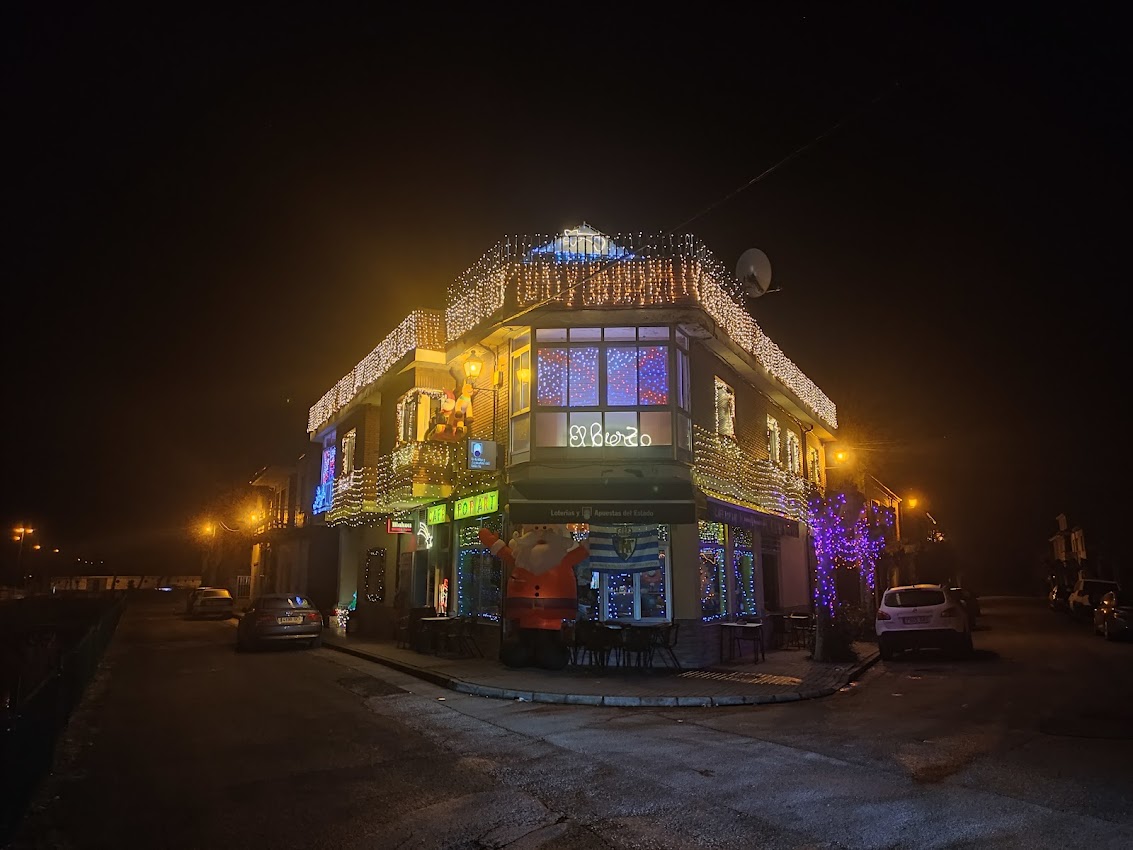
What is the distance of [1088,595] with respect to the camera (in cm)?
2936

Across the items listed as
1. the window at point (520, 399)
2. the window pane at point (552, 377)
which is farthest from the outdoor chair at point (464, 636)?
the window pane at point (552, 377)

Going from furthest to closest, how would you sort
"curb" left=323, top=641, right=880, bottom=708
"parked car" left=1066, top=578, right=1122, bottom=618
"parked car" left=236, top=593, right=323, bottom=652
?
1. "parked car" left=1066, top=578, right=1122, bottom=618
2. "parked car" left=236, top=593, right=323, bottom=652
3. "curb" left=323, top=641, right=880, bottom=708

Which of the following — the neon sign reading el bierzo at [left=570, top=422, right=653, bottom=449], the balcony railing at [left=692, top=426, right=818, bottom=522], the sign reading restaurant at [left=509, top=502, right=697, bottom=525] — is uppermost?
the neon sign reading el bierzo at [left=570, top=422, right=653, bottom=449]

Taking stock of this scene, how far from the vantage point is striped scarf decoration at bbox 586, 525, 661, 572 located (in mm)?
15547

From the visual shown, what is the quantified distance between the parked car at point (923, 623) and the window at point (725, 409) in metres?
5.49

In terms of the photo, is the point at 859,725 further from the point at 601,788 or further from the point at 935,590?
the point at 935,590

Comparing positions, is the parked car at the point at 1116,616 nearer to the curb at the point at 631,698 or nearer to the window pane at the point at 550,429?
the curb at the point at 631,698

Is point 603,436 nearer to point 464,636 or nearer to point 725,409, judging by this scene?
point 725,409

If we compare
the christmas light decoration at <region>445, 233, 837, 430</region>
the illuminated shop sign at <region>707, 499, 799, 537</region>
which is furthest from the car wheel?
the christmas light decoration at <region>445, 233, 837, 430</region>

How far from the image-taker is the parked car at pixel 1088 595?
28.9m

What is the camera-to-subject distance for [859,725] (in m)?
9.31

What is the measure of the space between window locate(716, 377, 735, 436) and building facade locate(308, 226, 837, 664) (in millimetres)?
76

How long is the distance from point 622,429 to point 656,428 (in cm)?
71

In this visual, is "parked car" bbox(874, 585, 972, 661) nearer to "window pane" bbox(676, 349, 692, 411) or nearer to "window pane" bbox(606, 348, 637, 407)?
"window pane" bbox(676, 349, 692, 411)
